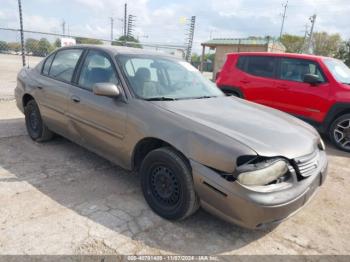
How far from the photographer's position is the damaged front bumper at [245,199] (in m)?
2.34

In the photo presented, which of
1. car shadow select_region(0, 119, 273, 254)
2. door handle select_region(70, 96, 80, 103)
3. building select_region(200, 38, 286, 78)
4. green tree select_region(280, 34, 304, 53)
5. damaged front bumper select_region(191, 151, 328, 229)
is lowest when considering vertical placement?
car shadow select_region(0, 119, 273, 254)

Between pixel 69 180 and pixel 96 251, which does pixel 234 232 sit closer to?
pixel 96 251

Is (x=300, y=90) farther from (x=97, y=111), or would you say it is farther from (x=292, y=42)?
(x=292, y=42)

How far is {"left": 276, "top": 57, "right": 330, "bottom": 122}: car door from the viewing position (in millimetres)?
6004

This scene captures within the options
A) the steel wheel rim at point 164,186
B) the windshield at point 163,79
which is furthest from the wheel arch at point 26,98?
the steel wheel rim at point 164,186

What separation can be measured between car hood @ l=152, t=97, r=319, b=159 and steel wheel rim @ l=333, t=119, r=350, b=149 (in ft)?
9.70

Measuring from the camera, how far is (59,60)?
447 centimetres

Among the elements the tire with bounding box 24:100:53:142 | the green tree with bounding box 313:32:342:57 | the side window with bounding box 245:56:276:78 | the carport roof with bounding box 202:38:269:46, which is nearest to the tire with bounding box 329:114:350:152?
the side window with bounding box 245:56:276:78

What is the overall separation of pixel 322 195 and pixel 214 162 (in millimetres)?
2128

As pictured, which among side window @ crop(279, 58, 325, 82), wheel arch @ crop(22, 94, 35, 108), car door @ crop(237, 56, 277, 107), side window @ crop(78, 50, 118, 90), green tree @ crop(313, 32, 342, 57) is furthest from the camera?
green tree @ crop(313, 32, 342, 57)

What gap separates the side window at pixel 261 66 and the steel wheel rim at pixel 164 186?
4.75 meters

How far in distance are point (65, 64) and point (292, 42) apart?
160 feet

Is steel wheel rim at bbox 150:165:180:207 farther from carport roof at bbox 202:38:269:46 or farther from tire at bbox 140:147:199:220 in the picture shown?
carport roof at bbox 202:38:269:46

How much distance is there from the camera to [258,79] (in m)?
6.91
